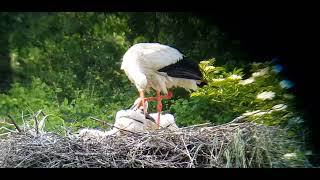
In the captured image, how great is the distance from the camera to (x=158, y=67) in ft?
15.0

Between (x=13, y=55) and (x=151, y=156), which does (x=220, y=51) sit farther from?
(x=13, y=55)

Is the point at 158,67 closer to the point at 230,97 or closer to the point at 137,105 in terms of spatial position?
the point at 137,105

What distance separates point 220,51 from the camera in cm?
450

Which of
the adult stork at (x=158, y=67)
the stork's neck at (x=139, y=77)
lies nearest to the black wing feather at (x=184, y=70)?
the adult stork at (x=158, y=67)

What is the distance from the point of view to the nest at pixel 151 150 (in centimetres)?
411

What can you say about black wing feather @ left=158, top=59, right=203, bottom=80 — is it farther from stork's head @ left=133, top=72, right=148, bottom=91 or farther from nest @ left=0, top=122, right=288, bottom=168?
nest @ left=0, top=122, right=288, bottom=168

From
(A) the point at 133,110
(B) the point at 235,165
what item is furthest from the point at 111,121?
(B) the point at 235,165

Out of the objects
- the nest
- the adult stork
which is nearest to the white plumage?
the adult stork

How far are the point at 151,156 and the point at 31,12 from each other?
0.99 meters

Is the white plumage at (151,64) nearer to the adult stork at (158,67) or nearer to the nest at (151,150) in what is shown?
the adult stork at (158,67)

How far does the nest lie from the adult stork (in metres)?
0.37

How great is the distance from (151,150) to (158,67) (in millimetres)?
564

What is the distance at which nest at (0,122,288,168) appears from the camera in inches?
162

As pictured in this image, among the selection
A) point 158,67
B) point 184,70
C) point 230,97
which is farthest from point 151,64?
point 230,97
